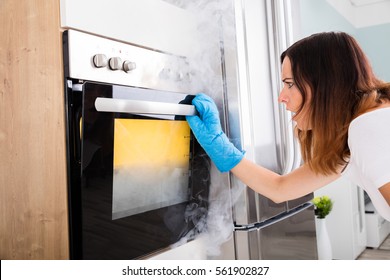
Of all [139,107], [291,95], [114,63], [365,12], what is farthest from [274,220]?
[365,12]

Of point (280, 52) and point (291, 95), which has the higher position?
point (280, 52)

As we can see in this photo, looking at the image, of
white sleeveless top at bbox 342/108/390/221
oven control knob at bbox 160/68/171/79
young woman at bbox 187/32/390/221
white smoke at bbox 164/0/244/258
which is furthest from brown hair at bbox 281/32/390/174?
oven control knob at bbox 160/68/171/79

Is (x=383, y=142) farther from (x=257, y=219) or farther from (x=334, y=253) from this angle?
(x=334, y=253)

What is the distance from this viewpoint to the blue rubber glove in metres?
1.20

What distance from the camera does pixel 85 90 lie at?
0.91 m

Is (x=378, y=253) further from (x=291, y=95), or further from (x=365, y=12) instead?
(x=291, y=95)

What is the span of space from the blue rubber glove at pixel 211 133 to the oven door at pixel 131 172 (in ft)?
0.11

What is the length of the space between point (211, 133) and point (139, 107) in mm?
271

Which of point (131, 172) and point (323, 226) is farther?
point (323, 226)

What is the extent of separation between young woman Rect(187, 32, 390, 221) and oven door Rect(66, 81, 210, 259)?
0.08m

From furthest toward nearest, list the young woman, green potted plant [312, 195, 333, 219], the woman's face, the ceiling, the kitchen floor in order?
the ceiling
the kitchen floor
green potted plant [312, 195, 333, 219]
the woman's face
the young woman

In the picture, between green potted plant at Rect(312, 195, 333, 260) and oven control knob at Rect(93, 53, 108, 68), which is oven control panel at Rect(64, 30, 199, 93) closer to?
oven control knob at Rect(93, 53, 108, 68)

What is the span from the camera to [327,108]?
114cm

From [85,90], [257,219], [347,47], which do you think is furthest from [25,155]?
[347,47]
